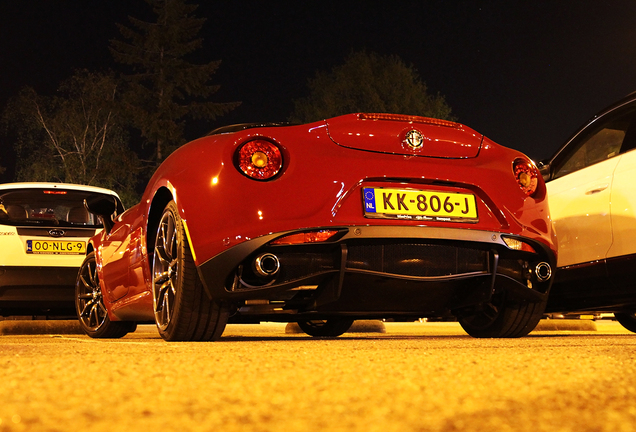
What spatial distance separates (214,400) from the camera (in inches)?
61.4

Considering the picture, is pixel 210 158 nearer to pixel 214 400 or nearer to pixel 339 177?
pixel 339 177

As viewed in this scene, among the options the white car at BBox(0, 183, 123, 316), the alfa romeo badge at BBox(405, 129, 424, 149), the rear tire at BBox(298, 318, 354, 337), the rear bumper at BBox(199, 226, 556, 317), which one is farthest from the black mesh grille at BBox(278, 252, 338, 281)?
the white car at BBox(0, 183, 123, 316)

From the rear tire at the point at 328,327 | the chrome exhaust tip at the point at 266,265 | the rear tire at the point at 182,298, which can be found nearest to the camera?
the chrome exhaust tip at the point at 266,265

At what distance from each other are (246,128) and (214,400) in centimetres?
250

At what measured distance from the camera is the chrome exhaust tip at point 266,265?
11.8 ft

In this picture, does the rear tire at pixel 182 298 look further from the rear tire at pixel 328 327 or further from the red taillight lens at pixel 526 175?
the rear tire at pixel 328 327

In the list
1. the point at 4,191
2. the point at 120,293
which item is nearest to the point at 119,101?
the point at 4,191

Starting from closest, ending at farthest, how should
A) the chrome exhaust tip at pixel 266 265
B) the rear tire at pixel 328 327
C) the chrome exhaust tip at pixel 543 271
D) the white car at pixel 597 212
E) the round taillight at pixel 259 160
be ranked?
the chrome exhaust tip at pixel 266 265, the round taillight at pixel 259 160, the chrome exhaust tip at pixel 543 271, the white car at pixel 597 212, the rear tire at pixel 328 327

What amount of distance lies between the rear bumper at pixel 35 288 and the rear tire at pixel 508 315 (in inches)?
175

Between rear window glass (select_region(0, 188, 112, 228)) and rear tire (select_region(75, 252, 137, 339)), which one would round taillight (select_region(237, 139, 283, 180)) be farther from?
rear window glass (select_region(0, 188, 112, 228))

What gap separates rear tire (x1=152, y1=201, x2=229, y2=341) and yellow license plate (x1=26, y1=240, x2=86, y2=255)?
364 centimetres

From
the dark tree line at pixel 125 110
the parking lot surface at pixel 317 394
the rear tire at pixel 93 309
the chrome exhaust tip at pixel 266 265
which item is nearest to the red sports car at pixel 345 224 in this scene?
the chrome exhaust tip at pixel 266 265

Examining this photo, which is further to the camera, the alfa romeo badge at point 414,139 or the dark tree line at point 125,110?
the dark tree line at point 125,110

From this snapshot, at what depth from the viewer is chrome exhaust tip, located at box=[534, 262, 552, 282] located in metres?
4.21
